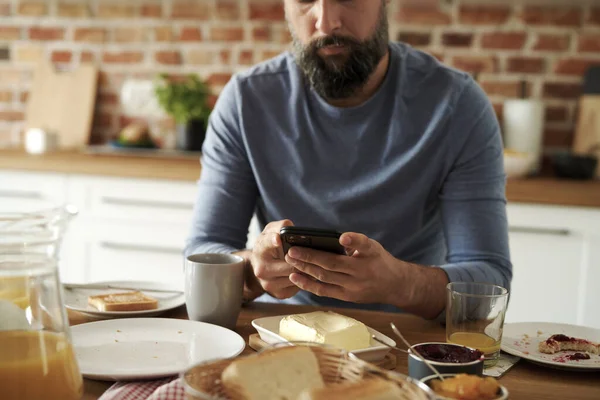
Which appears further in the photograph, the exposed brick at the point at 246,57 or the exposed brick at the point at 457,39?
the exposed brick at the point at 246,57

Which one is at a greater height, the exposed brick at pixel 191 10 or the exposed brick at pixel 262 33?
the exposed brick at pixel 191 10

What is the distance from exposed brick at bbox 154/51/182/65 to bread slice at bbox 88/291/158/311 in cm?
204

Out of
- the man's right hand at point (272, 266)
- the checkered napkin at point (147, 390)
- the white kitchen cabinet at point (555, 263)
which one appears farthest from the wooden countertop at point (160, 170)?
the checkered napkin at point (147, 390)

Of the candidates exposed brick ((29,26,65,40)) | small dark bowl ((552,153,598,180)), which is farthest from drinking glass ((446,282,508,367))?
exposed brick ((29,26,65,40))

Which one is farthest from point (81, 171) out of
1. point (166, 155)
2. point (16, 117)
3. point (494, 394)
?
point (494, 394)

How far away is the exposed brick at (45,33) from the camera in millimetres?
3248

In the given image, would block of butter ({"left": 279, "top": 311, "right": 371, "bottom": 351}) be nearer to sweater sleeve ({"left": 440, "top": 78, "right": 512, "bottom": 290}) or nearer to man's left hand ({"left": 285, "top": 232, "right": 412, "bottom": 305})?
man's left hand ({"left": 285, "top": 232, "right": 412, "bottom": 305})

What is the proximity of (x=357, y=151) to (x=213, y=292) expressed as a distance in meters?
0.57

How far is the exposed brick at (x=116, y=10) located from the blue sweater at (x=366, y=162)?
5.62 ft

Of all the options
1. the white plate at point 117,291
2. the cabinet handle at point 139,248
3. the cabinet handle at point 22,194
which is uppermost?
the white plate at point 117,291

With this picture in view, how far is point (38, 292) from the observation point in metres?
0.73

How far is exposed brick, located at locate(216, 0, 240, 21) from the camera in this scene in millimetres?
3018

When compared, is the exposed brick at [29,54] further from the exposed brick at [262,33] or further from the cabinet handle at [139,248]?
the cabinet handle at [139,248]

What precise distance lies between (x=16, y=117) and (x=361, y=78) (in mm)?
2289
